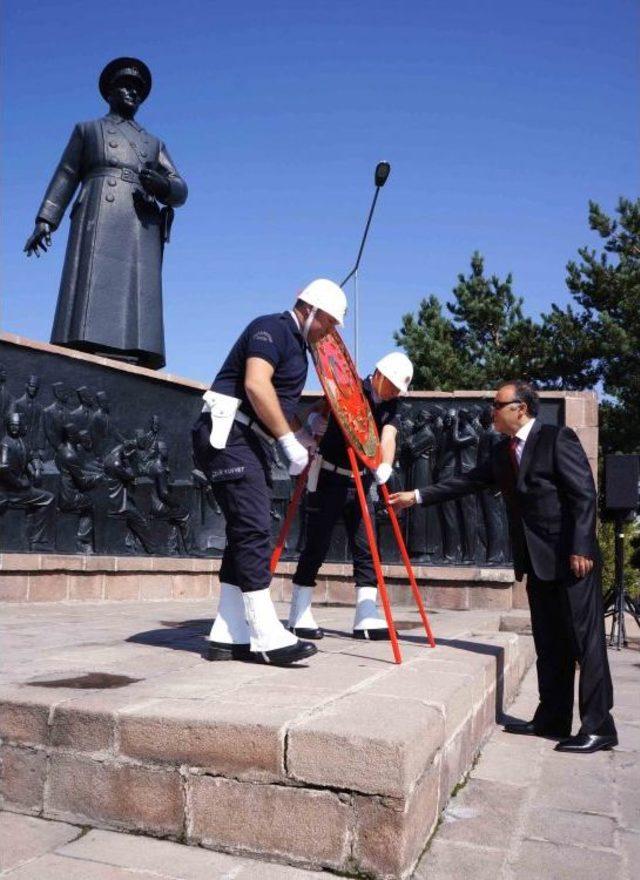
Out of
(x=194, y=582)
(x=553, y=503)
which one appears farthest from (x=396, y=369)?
(x=194, y=582)

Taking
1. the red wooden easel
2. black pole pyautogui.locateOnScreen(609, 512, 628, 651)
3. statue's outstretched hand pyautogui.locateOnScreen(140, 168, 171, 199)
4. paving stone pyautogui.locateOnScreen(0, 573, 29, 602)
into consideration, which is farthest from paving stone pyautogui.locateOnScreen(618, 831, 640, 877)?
statue's outstretched hand pyautogui.locateOnScreen(140, 168, 171, 199)

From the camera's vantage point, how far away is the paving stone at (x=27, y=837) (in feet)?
9.18

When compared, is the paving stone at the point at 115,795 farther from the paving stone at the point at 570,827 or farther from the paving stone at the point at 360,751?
the paving stone at the point at 570,827

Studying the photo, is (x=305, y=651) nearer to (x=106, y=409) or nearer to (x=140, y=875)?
(x=140, y=875)

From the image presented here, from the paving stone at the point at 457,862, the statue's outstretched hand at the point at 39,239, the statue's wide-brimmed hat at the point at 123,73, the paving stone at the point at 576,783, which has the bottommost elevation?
the paving stone at the point at 457,862

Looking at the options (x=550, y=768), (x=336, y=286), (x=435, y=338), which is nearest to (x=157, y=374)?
(x=336, y=286)

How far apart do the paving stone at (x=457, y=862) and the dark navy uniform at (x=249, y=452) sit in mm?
1494

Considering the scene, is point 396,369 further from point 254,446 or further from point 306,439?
point 254,446

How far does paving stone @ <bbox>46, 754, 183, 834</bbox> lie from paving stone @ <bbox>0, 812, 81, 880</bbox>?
8 centimetres

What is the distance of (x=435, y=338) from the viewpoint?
42938 millimetres

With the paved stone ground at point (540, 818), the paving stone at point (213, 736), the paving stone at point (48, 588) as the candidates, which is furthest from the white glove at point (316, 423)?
the paving stone at point (48, 588)

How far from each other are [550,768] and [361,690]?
1.22 m

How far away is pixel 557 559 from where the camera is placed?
180 inches

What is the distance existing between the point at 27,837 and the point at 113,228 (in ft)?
33.2
